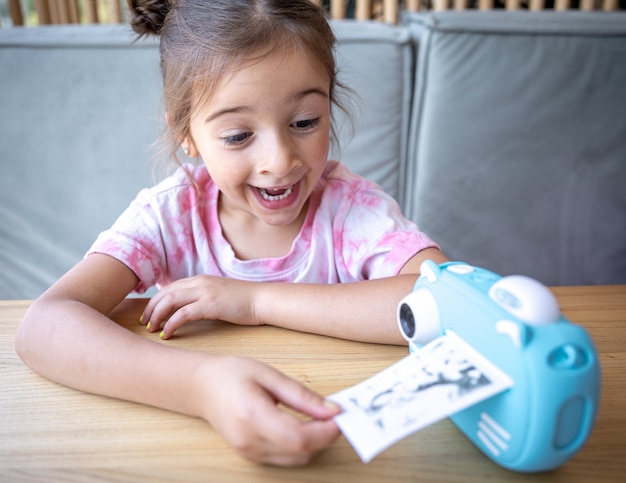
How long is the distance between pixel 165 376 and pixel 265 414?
135mm

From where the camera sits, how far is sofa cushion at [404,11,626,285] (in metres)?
1.54

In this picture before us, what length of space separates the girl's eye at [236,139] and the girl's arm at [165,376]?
0.83ft

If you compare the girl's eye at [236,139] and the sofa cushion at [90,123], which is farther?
the sofa cushion at [90,123]

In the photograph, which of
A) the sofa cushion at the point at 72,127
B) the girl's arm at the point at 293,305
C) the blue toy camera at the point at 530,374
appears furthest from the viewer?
the sofa cushion at the point at 72,127

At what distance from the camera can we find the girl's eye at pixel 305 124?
774 mm

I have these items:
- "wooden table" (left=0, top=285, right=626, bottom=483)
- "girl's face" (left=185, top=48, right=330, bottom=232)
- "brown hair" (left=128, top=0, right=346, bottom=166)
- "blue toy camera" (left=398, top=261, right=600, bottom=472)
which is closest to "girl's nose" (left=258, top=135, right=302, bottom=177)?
"girl's face" (left=185, top=48, right=330, bottom=232)

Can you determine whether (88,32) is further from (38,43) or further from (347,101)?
(347,101)

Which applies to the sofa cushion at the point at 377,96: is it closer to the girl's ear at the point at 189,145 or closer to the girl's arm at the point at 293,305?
the girl's ear at the point at 189,145

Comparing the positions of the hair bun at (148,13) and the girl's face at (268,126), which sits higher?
the hair bun at (148,13)

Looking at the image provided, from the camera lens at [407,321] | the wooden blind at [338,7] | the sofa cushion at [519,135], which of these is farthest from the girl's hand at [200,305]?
the wooden blind at [338,7]

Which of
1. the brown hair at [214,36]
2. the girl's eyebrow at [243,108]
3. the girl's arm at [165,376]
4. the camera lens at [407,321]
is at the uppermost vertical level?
the brown hair at [214,36]

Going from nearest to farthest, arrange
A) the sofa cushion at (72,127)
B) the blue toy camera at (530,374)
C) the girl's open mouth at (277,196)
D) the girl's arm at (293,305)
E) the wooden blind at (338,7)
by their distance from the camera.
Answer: the blue toy camera at (530,374) → the girl's arm at (293,305) → the girl's open mouth at (277,196) → the sofa cushion at (72,127) → the wooden blind at (338,7)

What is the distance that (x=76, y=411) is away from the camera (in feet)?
1.81

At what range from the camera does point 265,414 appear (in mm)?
451
